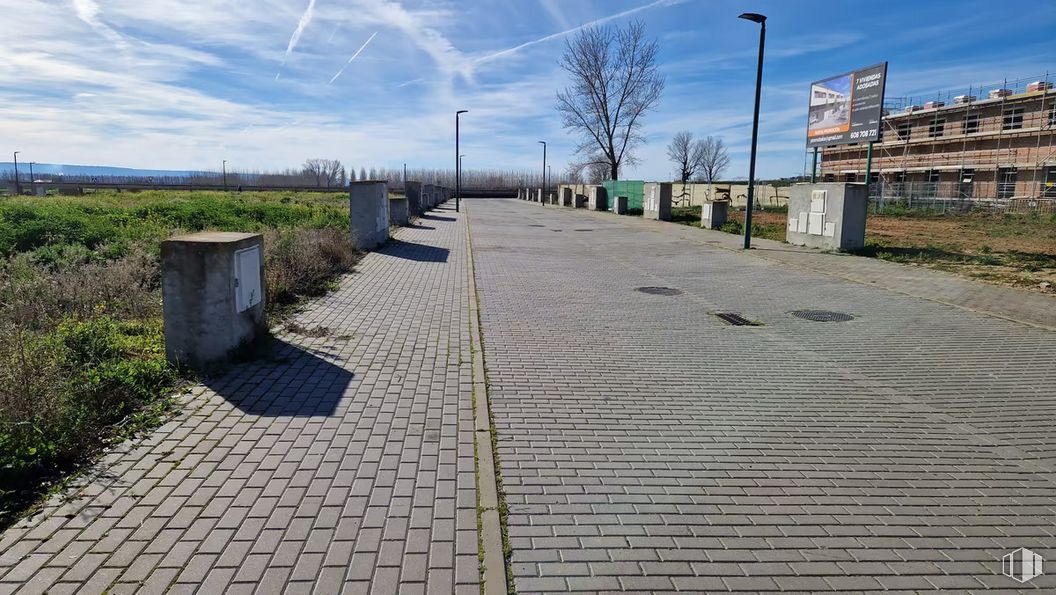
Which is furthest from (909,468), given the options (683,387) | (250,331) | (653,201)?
(653,201)

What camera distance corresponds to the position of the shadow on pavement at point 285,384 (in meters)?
5.66

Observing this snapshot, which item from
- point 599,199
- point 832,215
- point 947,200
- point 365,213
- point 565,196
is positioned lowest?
point 365,213

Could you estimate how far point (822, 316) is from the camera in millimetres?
10445

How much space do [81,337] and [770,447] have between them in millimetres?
6329

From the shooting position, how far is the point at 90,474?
4281mm

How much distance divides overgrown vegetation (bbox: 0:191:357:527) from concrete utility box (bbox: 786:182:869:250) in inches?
524

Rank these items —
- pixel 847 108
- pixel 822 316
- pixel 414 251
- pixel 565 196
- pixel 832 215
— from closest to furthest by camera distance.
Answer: pixel 822 316 → pixel 414 251 → pixel 832 215 → pixel 847 108 → pixel 565 196

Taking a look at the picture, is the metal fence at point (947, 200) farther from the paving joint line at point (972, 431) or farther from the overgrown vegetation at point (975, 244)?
Result: the paving joint line at point (972, 431)

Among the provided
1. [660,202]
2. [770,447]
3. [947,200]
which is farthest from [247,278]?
[947,200]

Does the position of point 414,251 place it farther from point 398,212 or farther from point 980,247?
point 980,247

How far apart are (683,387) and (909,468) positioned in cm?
222

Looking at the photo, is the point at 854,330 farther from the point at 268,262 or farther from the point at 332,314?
the point at 268,262

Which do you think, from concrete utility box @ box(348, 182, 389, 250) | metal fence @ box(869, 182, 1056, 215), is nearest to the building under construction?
metal fence @ box(869, 182, 1056, 215)

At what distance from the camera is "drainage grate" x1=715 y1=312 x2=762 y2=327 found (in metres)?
9.82
